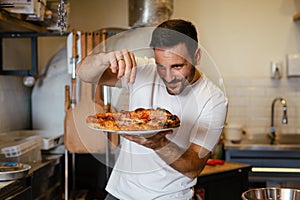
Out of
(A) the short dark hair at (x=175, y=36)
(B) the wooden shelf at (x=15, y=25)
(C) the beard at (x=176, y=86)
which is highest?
(B) the wooden shelf at (x=15, y=25)

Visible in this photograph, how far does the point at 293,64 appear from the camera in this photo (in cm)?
328

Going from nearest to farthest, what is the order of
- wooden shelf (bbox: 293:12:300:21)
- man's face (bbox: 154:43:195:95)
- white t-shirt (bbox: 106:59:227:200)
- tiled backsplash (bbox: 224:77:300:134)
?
man's face (bbox: 154:43:195:95), white t-shirt (bbox: 106:59:227:200), wooden shelf (bbox: 293:12:300:21), tiled backsplash (bbox: 224:77:300:134)

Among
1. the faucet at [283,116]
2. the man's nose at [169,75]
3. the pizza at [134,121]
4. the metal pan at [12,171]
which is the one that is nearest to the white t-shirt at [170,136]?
the man's nose at [169,75]

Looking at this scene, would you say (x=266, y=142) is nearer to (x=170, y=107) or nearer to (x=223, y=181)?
(x=223, y=181)

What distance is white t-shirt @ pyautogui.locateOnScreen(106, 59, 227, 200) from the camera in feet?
5.00

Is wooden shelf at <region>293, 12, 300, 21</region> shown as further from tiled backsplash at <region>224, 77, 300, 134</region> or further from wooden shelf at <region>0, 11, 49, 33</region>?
wooden shelf at <region>0, 11, 49, 33</region>

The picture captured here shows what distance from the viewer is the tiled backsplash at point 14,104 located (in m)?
2.69

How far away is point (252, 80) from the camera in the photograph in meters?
3.40

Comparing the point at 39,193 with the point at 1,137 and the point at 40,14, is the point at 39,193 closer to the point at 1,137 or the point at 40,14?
the point at 1,137

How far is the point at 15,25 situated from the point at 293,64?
197 centimetres

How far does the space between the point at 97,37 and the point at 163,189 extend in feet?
4.53

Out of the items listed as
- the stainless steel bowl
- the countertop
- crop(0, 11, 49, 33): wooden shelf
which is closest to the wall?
the countertop

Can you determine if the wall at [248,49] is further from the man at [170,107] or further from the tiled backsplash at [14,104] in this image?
the man at [170,107]

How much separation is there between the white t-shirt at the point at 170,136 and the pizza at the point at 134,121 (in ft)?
0.72
